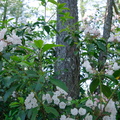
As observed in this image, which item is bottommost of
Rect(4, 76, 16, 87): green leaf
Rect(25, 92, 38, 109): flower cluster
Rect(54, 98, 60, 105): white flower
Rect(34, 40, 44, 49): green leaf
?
Rect(54, 98, 60, 105): white flower

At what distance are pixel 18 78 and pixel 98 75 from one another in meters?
0.54

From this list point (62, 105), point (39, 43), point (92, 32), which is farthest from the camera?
point (92, 32)

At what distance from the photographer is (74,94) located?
2518mm

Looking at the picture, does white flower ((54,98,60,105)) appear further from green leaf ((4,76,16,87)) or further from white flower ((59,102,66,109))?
green leaf ((4,76,16,87))

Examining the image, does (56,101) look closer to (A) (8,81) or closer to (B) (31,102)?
(B) (31,102)

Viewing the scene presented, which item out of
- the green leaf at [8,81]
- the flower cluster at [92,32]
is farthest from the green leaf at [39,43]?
the flower cluster at [92,32]

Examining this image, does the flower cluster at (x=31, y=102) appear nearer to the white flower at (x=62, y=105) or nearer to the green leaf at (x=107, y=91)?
the white flower at (x=62, y=105)

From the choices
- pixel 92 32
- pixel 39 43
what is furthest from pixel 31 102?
pixel 92 32

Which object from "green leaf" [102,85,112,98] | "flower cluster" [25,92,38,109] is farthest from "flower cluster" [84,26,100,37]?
"flower cluster" [25,92,38,109]

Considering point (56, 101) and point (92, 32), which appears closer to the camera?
point (56, 101)

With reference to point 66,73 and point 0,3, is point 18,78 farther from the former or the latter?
point 0,3

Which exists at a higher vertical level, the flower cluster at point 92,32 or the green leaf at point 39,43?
the flower cluster at point 92,32

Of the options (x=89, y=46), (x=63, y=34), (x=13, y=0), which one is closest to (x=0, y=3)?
(x=13, y=0)

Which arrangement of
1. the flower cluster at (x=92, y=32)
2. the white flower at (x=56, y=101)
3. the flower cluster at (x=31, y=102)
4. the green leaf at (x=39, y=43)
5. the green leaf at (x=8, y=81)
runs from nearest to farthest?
1. the green leaf at (x=39, y=43)
2. the green leaf at (x=8, y=81)
3. the flower cluster at (x=31, y=102)
4. the white flower at (x=56, y=101)
5. the flower cluster at (x=92, y=32)
